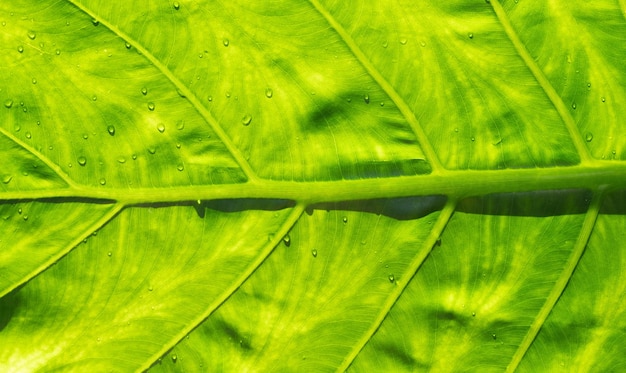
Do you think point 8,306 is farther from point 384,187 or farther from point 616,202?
point 616,202

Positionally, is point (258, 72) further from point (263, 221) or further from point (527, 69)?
Result: point (527, 69)

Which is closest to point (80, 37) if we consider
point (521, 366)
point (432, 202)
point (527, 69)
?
point (432, 202)

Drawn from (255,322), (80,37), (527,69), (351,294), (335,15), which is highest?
(527,69)

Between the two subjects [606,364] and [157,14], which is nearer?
[157,14]

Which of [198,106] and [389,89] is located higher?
[389,89]

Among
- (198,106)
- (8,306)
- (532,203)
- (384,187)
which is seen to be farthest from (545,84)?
(8,306)

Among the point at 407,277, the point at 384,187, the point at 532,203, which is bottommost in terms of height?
the point at 407,277

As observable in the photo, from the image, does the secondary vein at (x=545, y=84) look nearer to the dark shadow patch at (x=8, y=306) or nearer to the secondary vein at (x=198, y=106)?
the secondary vein at (x=198, y=106)

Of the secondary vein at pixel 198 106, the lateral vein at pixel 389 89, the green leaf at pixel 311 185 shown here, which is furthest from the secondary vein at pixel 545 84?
the secondary vein at pixel 198 106
